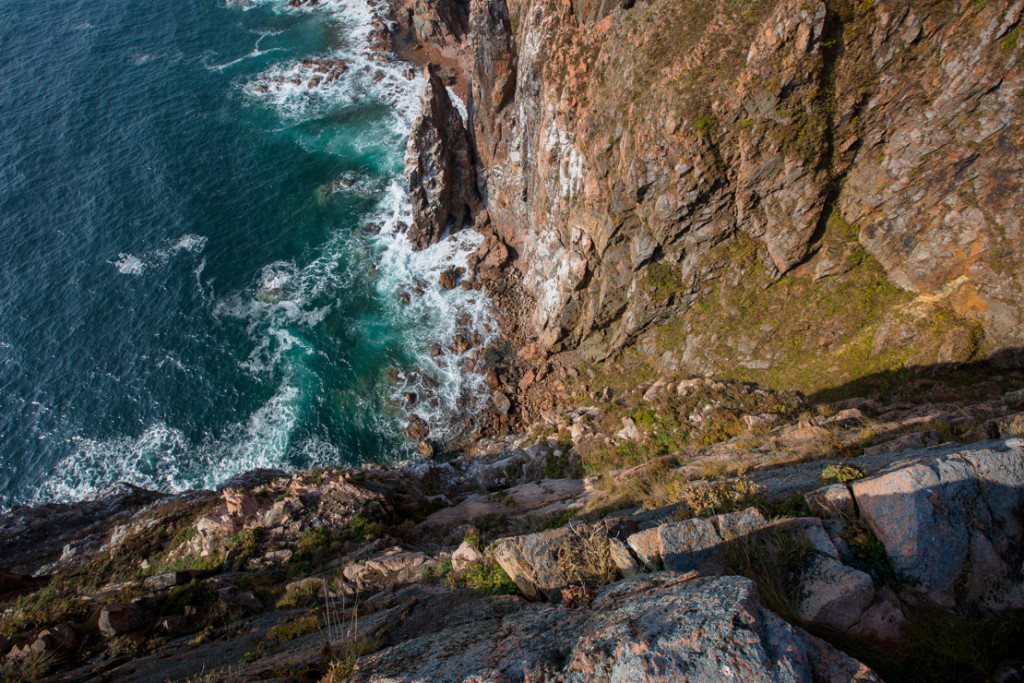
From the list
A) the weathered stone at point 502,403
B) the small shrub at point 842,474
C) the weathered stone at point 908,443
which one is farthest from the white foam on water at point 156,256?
the weathered stone at point 908,443

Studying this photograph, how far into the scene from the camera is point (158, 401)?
3409 cm

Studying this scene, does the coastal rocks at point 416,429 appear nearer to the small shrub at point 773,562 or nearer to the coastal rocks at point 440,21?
the small shrub at point 773,562

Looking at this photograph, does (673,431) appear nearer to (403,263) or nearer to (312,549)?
(312,549)

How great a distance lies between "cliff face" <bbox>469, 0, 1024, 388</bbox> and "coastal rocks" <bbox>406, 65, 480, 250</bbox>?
32.7 feet

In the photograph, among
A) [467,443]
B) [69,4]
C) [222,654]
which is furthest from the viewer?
[69,4]

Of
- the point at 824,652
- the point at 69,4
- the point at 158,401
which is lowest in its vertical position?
the point at 158,401

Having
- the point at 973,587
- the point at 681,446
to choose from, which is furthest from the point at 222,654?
the point at 681,446

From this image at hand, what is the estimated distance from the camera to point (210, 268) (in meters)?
40.3

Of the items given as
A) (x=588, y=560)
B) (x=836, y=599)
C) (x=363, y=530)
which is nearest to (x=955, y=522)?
(x=836, y=599)

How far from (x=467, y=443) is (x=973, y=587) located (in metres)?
26.5

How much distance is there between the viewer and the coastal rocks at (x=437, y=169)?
120 feet

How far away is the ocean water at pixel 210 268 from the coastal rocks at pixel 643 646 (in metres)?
25.3

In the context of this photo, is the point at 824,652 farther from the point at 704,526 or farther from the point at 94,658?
the point at 94,658

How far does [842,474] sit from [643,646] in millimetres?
6577
